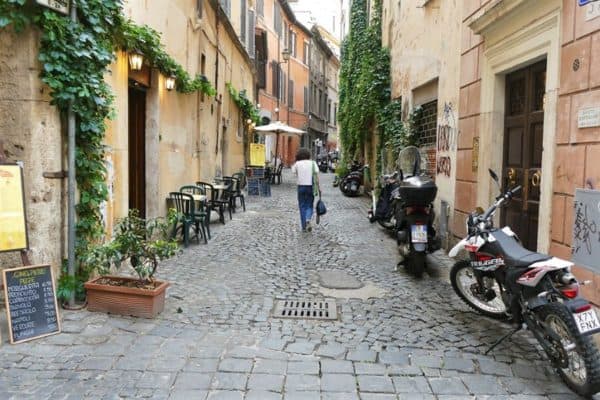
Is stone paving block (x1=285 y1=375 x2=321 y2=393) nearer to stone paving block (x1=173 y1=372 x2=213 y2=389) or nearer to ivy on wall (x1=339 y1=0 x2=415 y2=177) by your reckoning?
stone paving block (x1=173 y1=372 x2=213 y2=389)

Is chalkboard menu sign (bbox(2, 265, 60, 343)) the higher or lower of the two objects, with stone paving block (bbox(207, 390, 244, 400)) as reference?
higher

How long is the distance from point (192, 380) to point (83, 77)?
2.84 meters

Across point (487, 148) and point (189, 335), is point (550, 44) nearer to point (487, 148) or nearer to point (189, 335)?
point (487, 148)

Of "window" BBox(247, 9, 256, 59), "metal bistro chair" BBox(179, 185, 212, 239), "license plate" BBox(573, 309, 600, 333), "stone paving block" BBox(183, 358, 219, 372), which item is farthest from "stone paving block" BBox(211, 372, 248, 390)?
"window" BBox(247, 9, 256, 59)

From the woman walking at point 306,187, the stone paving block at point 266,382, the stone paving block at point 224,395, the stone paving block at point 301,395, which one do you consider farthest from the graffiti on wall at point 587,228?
the woman walking at point 306,187

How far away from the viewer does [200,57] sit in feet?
37.2

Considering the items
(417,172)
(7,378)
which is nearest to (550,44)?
(417,172)

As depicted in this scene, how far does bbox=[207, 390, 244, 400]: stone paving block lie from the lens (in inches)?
128

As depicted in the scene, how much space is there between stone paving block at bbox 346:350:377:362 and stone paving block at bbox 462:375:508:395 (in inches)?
26.3

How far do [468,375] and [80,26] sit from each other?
4.26 meters

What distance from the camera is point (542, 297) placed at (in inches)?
145

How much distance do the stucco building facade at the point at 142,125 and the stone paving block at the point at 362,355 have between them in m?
2.78

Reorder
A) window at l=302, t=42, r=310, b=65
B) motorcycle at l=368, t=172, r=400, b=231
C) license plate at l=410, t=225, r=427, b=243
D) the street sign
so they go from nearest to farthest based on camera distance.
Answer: the street sign < license plate at l=410, t=225, r=427, b=243 < motorcycle at l=368, t=172, r=400, b=231 < window at l=302, t=42, r=310, b=65

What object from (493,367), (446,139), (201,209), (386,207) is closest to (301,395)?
(493,367)
